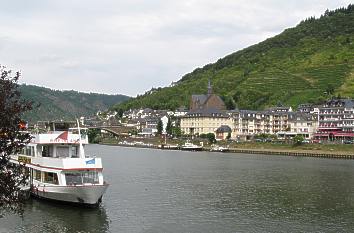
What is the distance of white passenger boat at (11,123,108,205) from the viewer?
41188 millimetres

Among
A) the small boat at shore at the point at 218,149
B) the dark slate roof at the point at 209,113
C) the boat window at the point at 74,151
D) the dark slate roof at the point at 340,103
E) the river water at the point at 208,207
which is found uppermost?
the dark slate roof at the point at 340,103

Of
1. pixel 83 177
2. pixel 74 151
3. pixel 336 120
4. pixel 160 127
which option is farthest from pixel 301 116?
pixel 83 177

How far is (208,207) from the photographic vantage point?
1763 inches

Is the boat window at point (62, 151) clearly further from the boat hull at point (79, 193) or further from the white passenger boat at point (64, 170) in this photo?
the boat hull at point (79, 193)

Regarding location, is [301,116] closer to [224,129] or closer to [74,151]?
[224,129]

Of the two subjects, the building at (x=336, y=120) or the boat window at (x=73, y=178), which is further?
the building at (x=336, y=120)

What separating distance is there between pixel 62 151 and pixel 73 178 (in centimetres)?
464

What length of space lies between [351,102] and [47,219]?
124407 mm

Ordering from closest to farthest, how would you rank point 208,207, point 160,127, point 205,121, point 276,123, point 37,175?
point 208,207 < point 37,175 < point 276,123 < point 205,121 < point 160,127

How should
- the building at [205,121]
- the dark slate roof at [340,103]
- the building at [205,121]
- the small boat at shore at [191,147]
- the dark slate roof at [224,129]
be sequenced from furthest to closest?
1. the building at [205,121]
2. the building at [205,121]
3. the dark slate roof at [224,129]
4. the small boat at shore at [191,147]
5. the dark slate roof at [340,103]

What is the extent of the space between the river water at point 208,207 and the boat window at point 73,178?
7.05 feet

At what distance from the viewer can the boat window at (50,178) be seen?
43188 millimetres

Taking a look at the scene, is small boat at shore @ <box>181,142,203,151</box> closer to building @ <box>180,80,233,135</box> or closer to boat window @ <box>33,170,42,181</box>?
building @ <box>180,80,233,135</box>

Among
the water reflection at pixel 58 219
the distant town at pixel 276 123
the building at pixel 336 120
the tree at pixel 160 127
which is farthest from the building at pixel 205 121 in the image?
the water reflection at pixel 58 219
